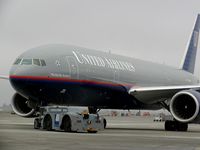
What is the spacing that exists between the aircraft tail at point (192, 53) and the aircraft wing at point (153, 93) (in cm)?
970

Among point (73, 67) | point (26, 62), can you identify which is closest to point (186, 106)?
point (73, 67)

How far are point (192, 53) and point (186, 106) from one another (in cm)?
1327

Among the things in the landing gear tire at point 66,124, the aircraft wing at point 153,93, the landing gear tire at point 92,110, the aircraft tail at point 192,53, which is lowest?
the landing gear tire at point 66,124

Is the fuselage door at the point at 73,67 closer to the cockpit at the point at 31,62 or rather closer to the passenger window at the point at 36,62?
the cockpit at the point at 31,62

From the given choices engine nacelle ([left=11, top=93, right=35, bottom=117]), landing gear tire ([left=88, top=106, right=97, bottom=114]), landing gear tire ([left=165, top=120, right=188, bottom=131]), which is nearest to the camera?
engine nacelle ([left=11, top=93, right=35, bottom=117])

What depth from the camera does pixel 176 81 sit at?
29.2 meters

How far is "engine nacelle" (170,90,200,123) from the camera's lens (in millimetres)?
21359

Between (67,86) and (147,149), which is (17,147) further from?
(67,86)

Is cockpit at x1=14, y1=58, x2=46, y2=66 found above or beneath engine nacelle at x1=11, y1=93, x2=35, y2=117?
above

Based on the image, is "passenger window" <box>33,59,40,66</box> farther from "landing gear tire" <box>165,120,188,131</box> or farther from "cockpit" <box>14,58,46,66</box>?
"landing gear tire" <box>165,120,188,131</box>

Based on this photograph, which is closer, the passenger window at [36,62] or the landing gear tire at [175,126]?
the passenger window at [36,62]

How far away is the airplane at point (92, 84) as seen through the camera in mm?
20531

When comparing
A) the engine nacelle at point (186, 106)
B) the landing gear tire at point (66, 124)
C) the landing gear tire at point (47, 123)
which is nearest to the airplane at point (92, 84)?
the engine nacelle at point (186, 106)

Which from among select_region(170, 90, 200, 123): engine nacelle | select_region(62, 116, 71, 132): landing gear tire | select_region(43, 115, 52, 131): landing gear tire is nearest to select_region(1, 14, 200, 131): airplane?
select_region(170, 90, 200, 123): engine nacelle
